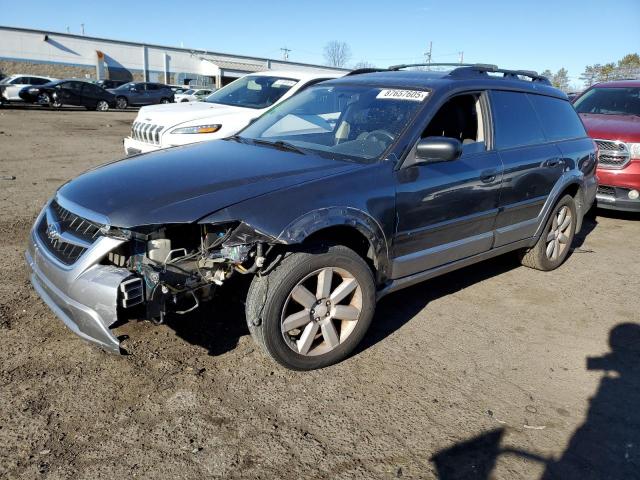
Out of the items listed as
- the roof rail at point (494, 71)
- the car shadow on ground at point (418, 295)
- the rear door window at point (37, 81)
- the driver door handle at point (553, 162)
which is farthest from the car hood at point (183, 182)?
the rear door window at point (37, 81)

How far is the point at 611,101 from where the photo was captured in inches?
329

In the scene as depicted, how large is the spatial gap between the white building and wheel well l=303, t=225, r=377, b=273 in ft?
144

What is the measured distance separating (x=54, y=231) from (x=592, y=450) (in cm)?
322

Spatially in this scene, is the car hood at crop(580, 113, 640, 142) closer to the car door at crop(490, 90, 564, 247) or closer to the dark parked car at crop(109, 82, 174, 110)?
the car door at crop(490, 90, 564, 247)

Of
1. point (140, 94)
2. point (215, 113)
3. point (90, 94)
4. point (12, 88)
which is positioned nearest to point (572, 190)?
point (215, 113)

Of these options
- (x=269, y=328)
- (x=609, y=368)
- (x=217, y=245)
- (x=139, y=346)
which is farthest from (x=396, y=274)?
(x=139, y=346)

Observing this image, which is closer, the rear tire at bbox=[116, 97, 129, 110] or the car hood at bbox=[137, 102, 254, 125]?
the car hood at bbox=[137, 102, 254, 125]

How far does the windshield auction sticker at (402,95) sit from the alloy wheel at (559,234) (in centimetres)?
223

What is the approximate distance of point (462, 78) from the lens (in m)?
4.10

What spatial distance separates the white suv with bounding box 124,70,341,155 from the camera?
7.20 meters

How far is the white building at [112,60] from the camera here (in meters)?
41.7

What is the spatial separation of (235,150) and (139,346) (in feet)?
5.04

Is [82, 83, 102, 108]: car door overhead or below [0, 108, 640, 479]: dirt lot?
overhead

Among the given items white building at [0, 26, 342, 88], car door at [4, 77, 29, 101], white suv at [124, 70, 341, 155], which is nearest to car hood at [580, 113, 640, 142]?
white suv at [124, 70, 341, 155]
